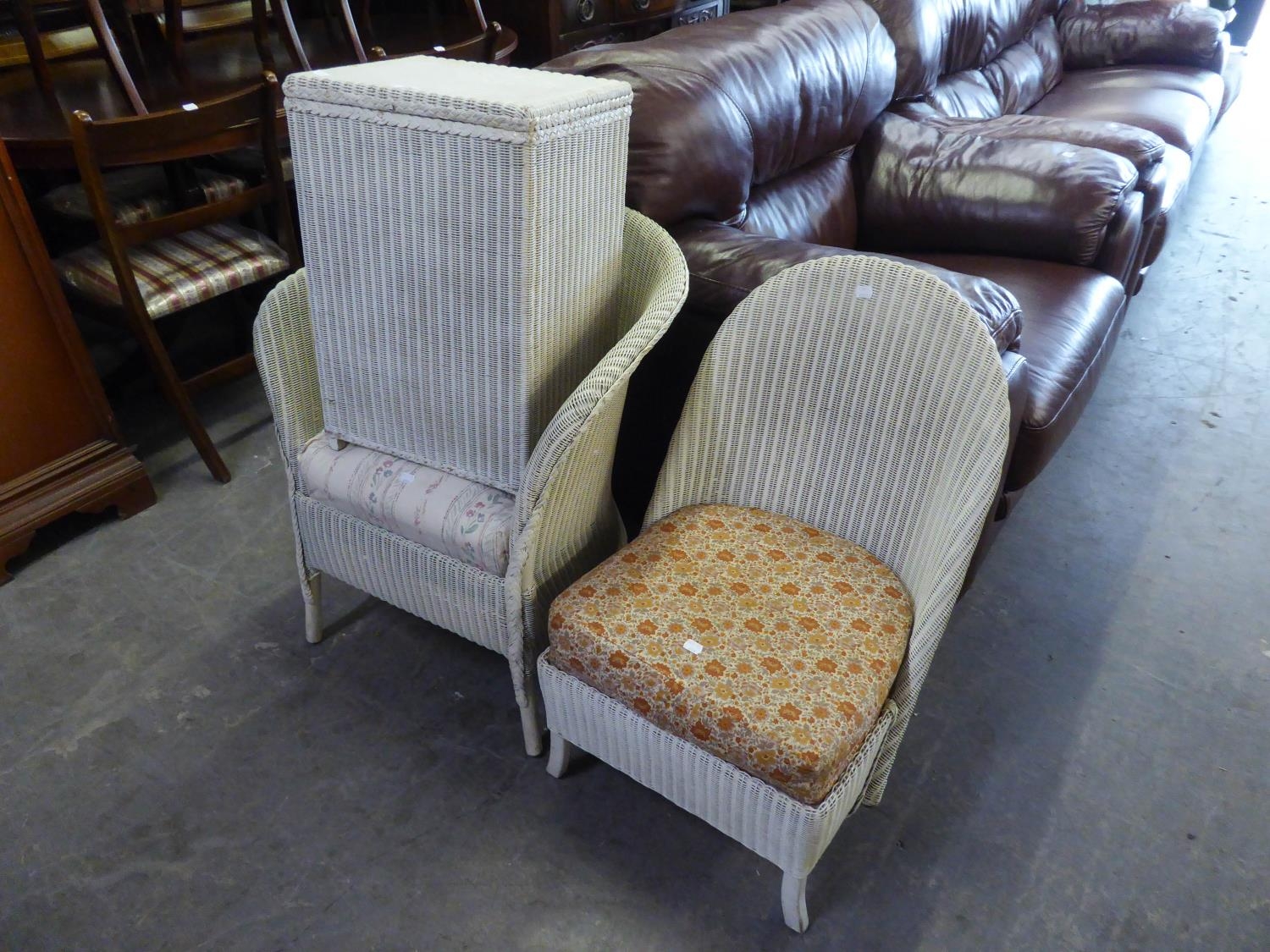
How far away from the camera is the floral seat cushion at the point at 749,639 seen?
1.02 metres

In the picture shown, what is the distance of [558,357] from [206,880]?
2.72 feet

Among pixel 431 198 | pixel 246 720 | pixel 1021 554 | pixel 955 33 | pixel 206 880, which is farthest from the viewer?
pixel 955 33

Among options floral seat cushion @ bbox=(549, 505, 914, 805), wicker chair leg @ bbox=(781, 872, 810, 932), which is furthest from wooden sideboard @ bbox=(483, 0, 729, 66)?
wicker chair leg @ bbox=(781, 872, 810, 932)

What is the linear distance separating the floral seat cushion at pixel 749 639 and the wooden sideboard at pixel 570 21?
6.84ft

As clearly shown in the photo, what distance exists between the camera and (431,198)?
1087mm

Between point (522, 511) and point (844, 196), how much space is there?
1256 millimetres

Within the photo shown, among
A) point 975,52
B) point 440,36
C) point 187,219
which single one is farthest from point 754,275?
point 975,52

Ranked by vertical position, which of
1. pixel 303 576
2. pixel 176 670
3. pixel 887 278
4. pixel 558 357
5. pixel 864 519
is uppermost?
pixel 887 278

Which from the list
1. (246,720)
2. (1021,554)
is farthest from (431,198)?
(1021,554)

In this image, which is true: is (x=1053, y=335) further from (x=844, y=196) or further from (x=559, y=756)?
(x=559, y=756)

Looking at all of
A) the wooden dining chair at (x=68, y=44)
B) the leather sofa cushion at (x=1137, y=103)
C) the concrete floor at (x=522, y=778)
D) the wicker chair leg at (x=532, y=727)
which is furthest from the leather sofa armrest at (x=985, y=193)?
the wooden dining chair at (x=68, y=44)

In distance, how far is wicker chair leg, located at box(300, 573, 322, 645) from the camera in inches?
59.0

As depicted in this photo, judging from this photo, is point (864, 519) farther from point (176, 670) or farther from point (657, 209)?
point (176, 670)

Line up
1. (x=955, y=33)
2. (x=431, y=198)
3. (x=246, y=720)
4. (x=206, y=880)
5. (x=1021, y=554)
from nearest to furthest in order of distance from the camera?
1. (x=431, y=198)
2. (x=206, y=880)
3. (x=246, y=720)
4. (x=1021, y=554)
5. (x=955, y=33)
